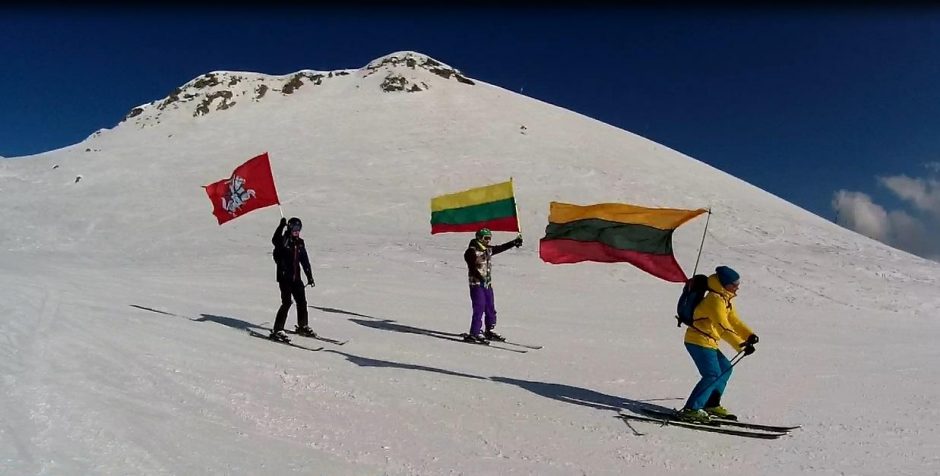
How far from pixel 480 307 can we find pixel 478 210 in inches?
70.9

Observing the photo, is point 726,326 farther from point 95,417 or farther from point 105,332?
point 105,332

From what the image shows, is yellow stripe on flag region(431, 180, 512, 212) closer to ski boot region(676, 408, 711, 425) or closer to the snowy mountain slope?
Result: the snowy mountain slope

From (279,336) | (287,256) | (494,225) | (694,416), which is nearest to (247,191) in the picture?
(287,256)

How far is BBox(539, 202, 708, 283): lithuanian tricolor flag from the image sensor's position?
Answer: 25.5 ft

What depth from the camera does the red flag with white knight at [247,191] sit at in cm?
1122

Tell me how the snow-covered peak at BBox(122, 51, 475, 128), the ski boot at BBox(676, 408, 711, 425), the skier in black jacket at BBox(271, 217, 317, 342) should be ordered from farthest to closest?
1. the snow-covered peak at BBox(122, 51, 475, 128)
2. the skier in black jacket at BBox(271, 217, 317, 342)
3. the ski boot at BBox(676, 408, 711, 425)

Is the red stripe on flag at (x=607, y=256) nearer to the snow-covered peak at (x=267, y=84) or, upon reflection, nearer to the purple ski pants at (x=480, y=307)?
the purple ski pants at (x=480, y=307)

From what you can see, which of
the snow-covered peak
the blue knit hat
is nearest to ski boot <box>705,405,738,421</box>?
the blue knit hat

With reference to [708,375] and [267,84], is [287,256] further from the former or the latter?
[267,84]

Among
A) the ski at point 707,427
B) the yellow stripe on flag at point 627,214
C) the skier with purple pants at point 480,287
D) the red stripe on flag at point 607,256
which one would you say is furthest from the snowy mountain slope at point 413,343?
the yellow stripe on flag at point 627,214

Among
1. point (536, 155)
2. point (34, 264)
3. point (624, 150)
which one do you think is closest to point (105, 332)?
point (34, 264)

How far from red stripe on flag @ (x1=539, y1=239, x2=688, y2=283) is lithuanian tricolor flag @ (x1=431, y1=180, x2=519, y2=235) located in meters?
1.93

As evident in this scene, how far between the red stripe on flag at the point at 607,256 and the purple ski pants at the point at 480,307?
2.04 m

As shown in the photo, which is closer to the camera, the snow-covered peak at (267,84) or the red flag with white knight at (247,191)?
the red flag with white knight at (247,191)
